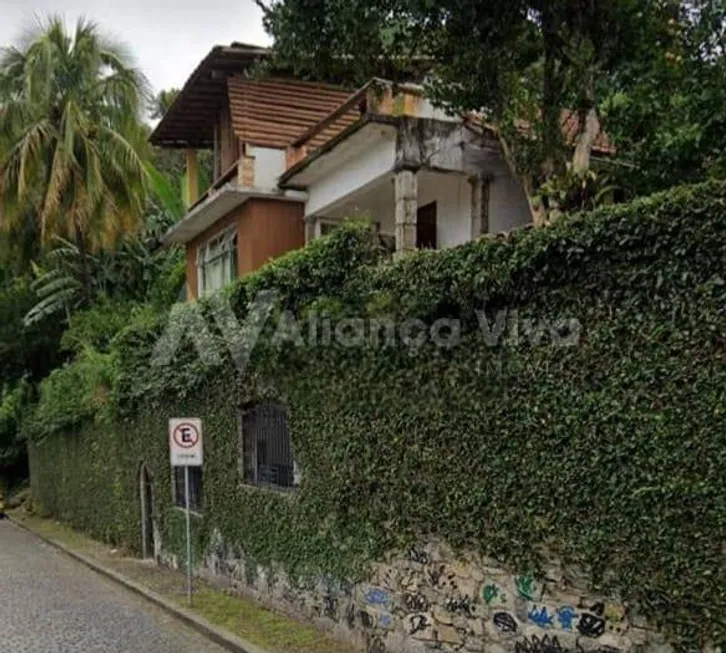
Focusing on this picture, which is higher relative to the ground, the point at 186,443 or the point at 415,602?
the point at 186,443

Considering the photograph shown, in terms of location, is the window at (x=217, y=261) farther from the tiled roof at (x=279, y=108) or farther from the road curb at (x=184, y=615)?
the road curb at (x=184, y=615)

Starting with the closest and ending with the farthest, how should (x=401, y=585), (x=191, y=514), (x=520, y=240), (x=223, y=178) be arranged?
(x=520, y=240) → (x=401, y=585) → (x=191, y=514) → (x=223, y=178)

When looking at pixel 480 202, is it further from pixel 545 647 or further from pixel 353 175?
pixel 545 647

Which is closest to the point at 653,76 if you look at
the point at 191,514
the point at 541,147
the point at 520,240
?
the point at 541,147

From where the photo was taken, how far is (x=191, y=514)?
12898 millimetres

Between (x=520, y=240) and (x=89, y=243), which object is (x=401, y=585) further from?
(x=89, y=243)

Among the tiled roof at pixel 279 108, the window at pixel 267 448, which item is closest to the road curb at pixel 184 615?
the window at pixel 267 448

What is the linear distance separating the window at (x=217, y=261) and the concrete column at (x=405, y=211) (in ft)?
17.6

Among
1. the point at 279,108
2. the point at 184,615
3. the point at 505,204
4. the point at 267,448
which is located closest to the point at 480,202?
the point at 505,204

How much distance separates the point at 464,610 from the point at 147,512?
33.1 feet

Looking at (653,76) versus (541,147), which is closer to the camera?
(541,147)

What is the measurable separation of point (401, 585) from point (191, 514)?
6.33m

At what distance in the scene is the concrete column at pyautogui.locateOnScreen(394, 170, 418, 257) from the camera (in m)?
11.8

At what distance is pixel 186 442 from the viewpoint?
10828 millimetres
